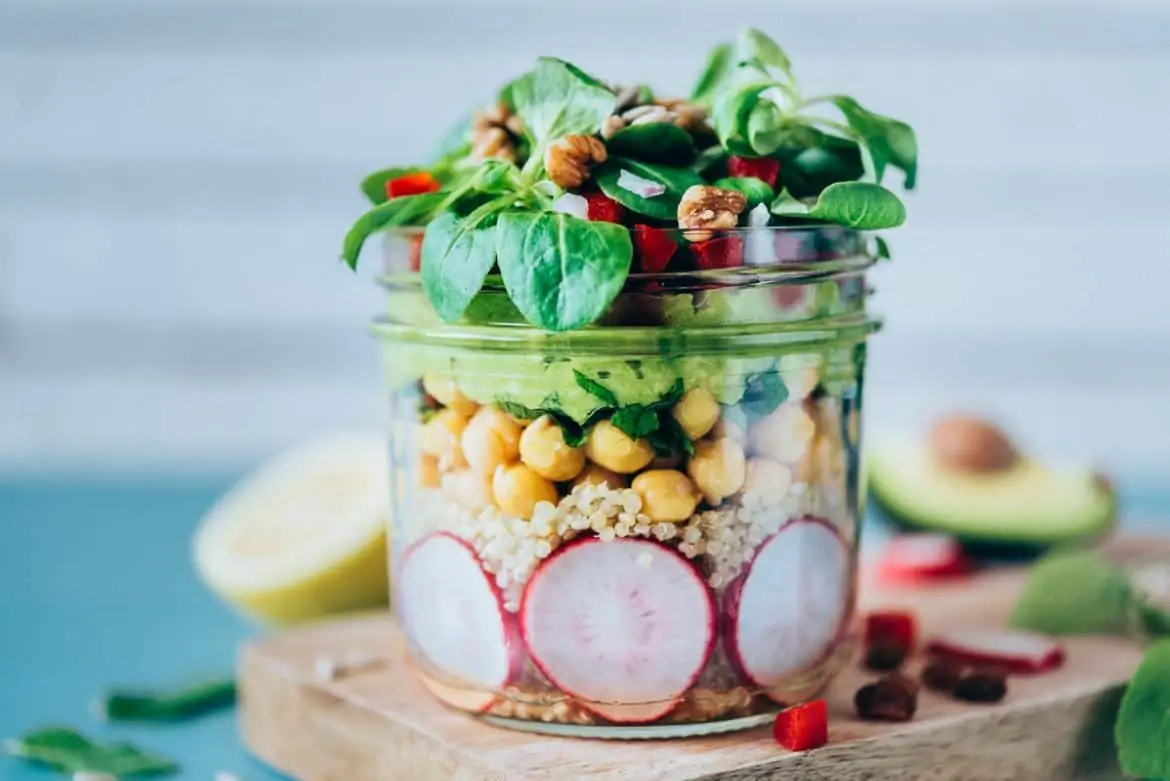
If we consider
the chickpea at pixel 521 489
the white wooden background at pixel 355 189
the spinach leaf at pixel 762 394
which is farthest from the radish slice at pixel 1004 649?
the white wooden background at pixel 355 189

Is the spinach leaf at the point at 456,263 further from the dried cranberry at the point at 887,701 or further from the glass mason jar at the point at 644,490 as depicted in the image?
the dried cranberry at the point at 887,701

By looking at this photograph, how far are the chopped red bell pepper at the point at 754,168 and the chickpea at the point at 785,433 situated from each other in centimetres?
17

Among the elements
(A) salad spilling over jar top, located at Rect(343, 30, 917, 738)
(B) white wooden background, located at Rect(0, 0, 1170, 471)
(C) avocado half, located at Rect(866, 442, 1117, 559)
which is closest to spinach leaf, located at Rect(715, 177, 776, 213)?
(A) salad spilling over jar top, located at Rect(343, 30, 917, 738)

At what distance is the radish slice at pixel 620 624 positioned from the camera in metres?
1.00

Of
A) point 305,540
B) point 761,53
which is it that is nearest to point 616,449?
point 761,53

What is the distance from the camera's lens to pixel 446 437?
3.48ft

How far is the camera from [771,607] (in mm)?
1055

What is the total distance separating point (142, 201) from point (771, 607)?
223cm

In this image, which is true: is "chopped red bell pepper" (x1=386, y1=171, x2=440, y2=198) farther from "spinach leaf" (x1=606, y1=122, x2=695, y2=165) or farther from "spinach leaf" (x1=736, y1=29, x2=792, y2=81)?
"spinach leaf" (x1=736, y1=29, x2=792, y2=81)

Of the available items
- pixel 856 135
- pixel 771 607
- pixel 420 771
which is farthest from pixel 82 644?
pixel 856 135

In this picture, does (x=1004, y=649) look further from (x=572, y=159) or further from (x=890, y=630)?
(x=572, y=159)

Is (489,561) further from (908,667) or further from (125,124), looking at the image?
(125,124)

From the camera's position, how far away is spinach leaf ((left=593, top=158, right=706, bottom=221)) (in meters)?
0.98

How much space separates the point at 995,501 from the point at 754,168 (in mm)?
971
